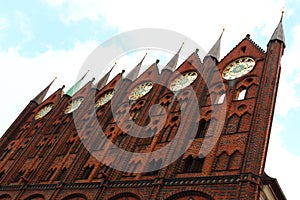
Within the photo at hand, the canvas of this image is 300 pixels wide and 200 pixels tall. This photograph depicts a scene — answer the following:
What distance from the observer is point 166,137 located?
21906mm

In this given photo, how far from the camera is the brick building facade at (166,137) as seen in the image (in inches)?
701

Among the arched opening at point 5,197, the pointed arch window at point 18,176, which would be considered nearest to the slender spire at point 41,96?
the pointed arch window at point 18,176

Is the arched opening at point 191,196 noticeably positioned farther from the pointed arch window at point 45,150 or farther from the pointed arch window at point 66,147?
the pointed arch window at point 45,150

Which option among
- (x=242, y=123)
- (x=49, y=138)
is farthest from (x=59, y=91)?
(x=242, y=123)

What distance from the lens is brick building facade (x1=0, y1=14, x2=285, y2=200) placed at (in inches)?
701

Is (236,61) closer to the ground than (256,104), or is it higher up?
higher up

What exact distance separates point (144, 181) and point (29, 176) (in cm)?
1215

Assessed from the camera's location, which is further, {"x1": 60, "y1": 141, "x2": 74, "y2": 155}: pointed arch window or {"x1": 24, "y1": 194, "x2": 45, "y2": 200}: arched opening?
{"x1": 60, "y1": 141, "x2": 74, "y2": 155}: pointed arch window

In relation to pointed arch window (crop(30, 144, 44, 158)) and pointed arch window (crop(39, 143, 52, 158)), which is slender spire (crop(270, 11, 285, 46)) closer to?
pointed arch window (crop(39, 143, 52, 158))

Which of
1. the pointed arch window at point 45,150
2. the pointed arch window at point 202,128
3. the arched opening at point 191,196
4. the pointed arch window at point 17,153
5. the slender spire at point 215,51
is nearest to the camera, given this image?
the arched opening at point 191,196

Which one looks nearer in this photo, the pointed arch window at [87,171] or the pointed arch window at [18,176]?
the pointed arch window at [87,171]

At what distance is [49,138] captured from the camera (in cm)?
3162

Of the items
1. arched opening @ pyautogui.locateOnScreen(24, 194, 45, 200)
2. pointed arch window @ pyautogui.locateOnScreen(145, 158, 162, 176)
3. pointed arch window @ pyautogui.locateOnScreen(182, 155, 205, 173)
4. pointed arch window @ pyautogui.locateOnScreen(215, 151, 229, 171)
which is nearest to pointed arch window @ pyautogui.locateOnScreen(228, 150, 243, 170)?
pointed arch window @ pyautogui.locateOnScreen(215, 151, 229, 171)

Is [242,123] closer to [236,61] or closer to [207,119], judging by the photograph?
[207,119]
